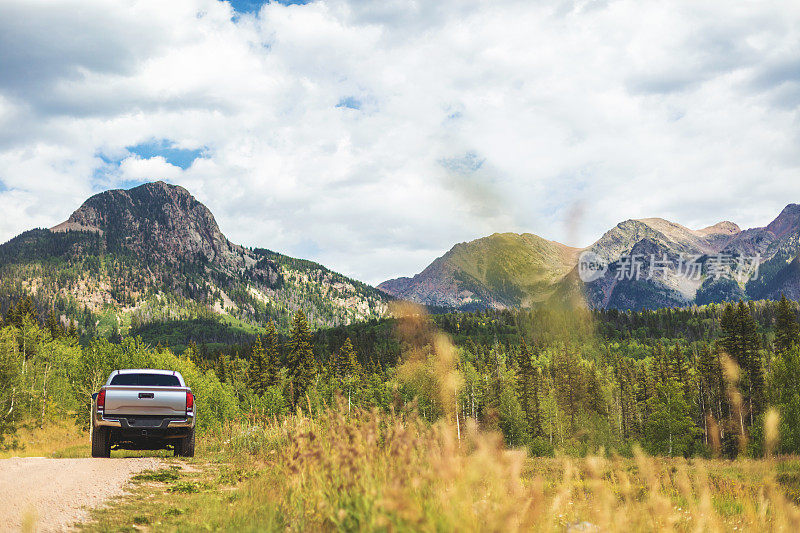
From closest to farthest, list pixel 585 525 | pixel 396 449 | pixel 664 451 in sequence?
pixel 396 449 → pixel 585 525 → pixel 664 451

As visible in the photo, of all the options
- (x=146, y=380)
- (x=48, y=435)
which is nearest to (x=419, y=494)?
(x=146, y=380)

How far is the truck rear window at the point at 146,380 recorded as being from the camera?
56.0 ft

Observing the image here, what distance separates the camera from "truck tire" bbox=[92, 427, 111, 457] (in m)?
16.6

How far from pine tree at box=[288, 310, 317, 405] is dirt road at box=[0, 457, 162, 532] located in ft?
218

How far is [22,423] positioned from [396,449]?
5628 cm

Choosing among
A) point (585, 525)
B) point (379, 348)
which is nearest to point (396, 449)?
point (585, 525)

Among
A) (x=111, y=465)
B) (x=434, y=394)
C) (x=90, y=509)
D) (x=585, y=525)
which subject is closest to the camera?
(x=585, y=525)

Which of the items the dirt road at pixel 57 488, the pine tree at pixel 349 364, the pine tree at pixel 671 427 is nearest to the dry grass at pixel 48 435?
the dirt road at pixel 57 488

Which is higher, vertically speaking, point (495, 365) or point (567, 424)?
point (495, 365)

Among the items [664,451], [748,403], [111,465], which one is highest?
[111,465]

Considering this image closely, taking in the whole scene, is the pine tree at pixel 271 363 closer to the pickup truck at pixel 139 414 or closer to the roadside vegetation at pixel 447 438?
the roadside vegetation at pixel 447 438

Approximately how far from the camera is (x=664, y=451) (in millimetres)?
67438

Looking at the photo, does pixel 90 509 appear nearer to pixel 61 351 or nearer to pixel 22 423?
pixel 22 423

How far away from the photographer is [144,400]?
16281 millimetres
